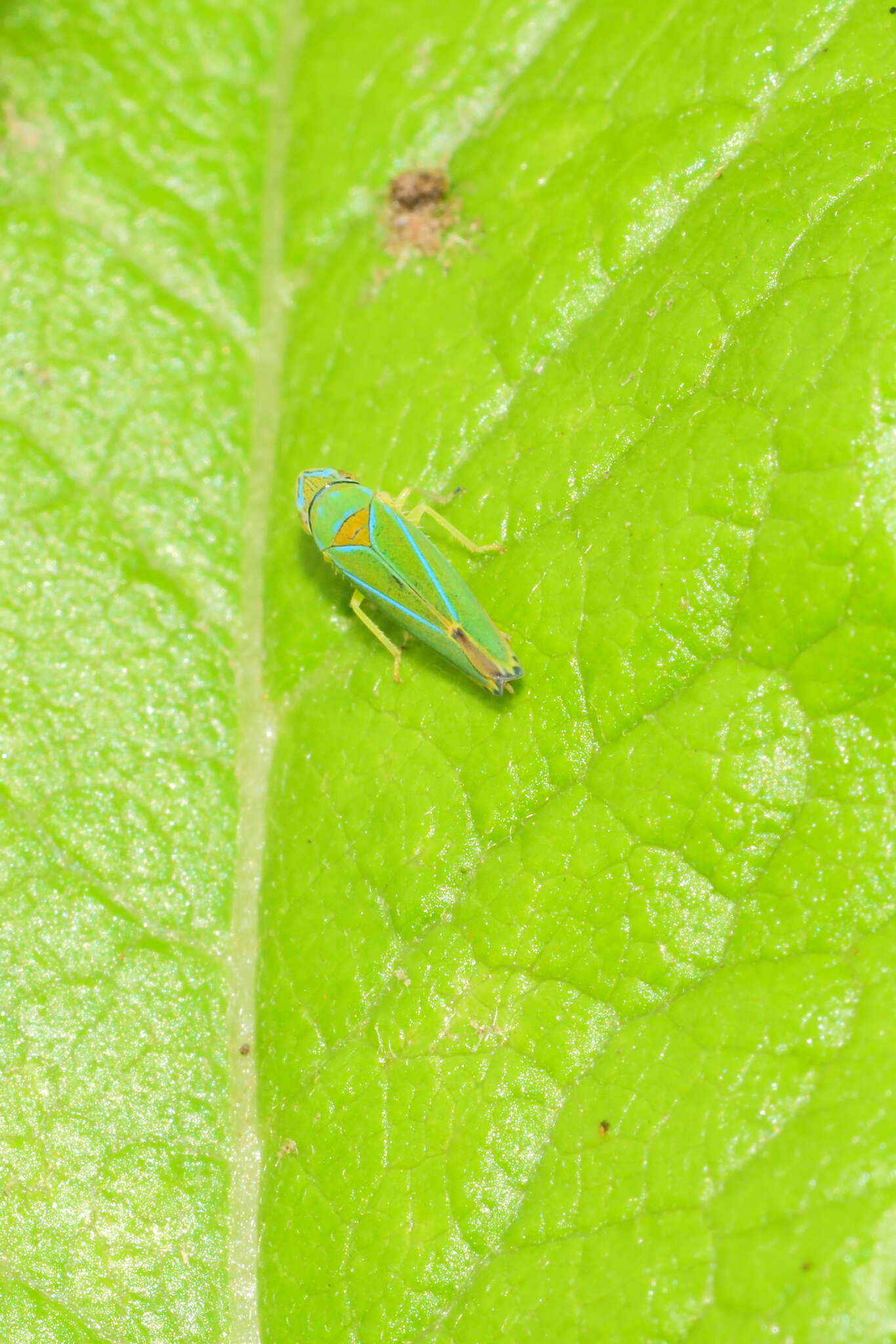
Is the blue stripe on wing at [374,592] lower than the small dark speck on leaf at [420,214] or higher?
lower

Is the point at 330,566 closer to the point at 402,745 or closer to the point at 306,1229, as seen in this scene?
the point at 402,745

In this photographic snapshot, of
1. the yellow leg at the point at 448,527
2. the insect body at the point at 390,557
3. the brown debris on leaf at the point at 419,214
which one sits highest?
the brown debris on leaf at the point at 419,214

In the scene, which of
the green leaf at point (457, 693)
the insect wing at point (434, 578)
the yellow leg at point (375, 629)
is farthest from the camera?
the yellow leg at point (375, 629)

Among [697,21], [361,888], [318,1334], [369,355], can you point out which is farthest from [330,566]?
[318,1334]

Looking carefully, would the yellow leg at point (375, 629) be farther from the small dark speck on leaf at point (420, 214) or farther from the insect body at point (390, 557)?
the small dark speck on leaf at point (420, 214)

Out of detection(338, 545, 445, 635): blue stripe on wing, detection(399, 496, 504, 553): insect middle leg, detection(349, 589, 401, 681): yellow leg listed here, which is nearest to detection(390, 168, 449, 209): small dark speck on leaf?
detection(399, 496, 504, 553): insect middle leg

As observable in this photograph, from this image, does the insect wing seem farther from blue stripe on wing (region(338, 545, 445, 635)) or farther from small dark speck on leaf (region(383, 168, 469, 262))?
small dark speck on leaf (region(383, 168, 469, 262))

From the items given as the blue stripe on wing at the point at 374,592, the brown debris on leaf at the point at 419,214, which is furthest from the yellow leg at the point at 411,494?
the brown debris on leaf at the point at 419,214
